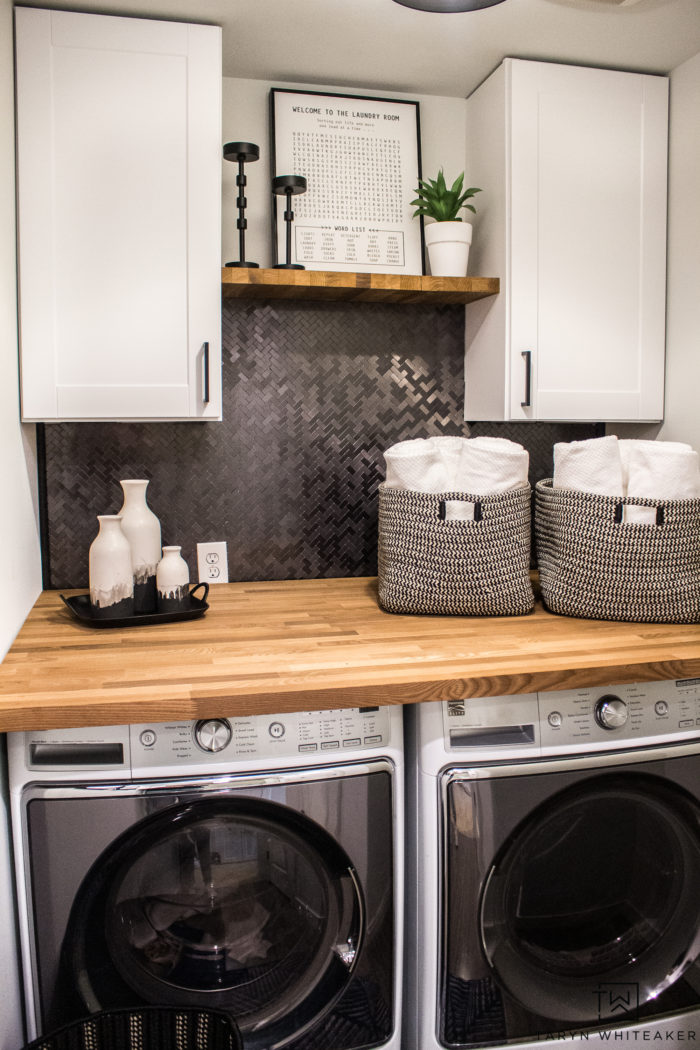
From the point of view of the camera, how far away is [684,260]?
2160mm

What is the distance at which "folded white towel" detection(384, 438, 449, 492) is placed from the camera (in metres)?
1.95

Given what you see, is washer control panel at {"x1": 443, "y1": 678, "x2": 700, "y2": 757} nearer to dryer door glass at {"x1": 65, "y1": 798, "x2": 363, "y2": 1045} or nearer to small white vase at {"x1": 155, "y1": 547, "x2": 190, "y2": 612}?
dryer door glass at {"x1": 65, "y1": 798, "x2": 363, "y2": 1045}

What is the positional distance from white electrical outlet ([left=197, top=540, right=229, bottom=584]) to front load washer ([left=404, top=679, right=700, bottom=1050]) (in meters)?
0.88

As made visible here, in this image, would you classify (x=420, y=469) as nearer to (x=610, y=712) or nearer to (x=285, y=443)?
(x=285, y=443)

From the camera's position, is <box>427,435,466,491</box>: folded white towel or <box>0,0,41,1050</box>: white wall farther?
<box>427,435,466,491</box>: folded white towel

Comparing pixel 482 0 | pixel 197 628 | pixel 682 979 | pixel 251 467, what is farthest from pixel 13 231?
pixel 682 979

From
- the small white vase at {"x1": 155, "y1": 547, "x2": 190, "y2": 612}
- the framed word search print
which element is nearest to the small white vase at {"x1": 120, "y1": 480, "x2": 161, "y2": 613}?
the small white vase at {"x1": 155, "y1": 547, "x2": 190, "y2": 612}

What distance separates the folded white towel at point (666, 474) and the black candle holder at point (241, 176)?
3.59ft

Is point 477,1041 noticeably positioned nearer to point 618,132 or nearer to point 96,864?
point 96,864

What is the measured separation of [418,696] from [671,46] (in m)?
1.79

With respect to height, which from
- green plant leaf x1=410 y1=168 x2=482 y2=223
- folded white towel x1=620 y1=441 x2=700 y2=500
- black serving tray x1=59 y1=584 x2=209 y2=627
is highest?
green plant leaf x1=410 y1=168 x2=482 y2=223

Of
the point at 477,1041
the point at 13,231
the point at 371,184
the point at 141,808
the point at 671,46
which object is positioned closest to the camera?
the point at 141,808

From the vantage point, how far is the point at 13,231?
182 centimetres

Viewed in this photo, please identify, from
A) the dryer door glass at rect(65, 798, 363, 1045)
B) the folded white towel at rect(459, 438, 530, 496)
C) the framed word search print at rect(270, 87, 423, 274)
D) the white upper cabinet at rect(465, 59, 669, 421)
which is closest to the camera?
the dryer door glass at rect(65, 798, 363, 1045)
